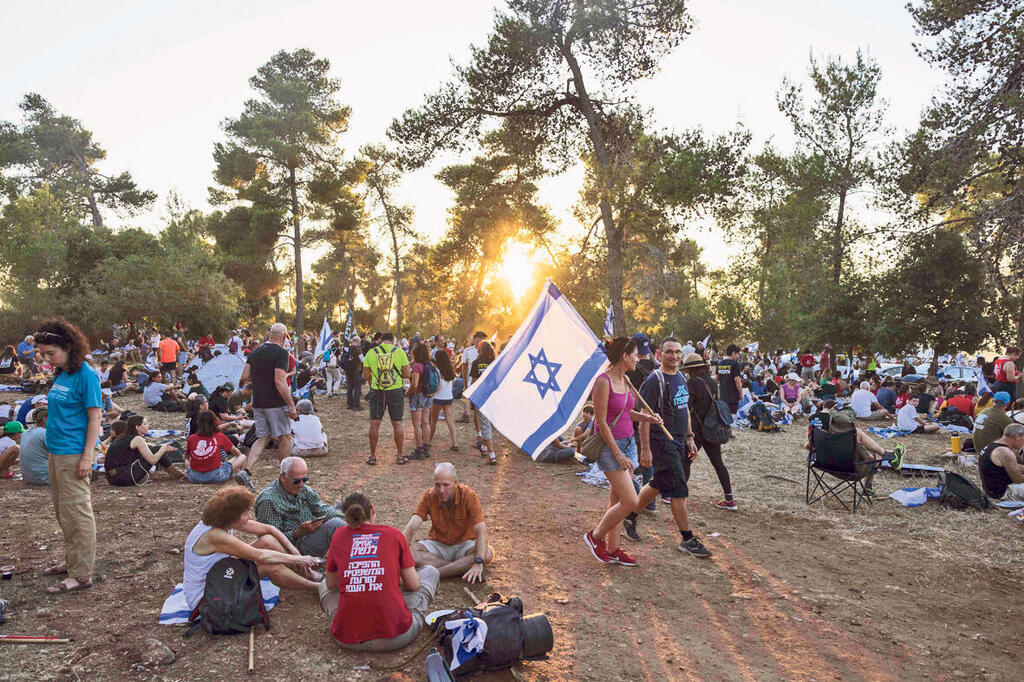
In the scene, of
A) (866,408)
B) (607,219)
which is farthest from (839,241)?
(607,219)

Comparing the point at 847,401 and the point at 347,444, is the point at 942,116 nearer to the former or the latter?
the point at 847,401

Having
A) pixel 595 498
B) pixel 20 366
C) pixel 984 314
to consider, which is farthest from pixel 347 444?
pixel 984 314

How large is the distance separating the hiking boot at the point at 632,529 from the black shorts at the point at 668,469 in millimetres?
Result: 849

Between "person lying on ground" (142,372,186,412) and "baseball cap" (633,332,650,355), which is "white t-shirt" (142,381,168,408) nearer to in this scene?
"person lying on ground" (142,372,186,412)

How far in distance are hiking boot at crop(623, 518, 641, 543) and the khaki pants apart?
462cm

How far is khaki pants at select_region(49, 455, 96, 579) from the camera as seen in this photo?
4422 mm

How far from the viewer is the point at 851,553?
610 centimetres

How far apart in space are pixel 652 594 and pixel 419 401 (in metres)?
5.68

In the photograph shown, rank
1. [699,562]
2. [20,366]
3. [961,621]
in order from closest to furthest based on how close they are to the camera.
Result: [961,621] < [699,562] < [20,366]

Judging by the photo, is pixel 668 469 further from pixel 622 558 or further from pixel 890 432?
pixel 890 432

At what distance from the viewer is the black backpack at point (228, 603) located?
405 centimetres

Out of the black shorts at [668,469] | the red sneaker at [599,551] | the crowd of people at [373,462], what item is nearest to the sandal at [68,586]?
the crowd of people at [373,462]

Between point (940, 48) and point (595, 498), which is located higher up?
point (940, 48)

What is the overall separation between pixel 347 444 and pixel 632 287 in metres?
25.1
